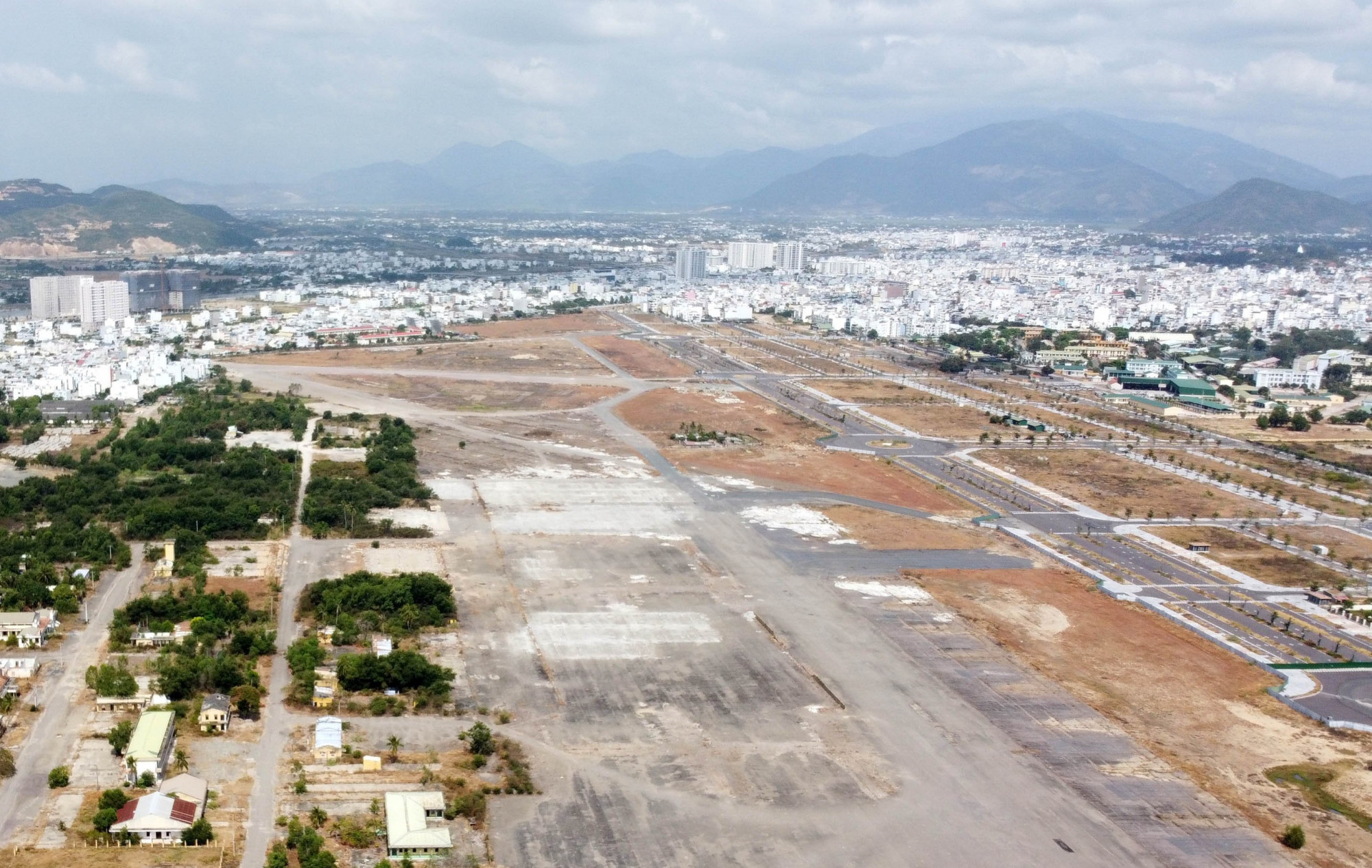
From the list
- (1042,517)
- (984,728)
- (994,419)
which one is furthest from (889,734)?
(994,419)

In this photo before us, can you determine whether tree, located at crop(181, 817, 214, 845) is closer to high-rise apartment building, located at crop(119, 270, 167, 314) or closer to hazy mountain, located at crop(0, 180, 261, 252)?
high-rise apartment building, located at crop(119, 270, 167, 314)

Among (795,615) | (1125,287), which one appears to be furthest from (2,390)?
(1125,287)

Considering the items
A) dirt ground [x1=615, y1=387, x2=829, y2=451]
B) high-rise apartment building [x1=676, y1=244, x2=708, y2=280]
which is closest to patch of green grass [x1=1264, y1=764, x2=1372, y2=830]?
dirt ground [x1=615, y1=387, x2=829, y2=451]

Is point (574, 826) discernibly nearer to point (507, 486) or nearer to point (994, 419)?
point (507, 486)

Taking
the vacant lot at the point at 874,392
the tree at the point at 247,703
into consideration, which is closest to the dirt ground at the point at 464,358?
the vacant lot at the point at 874,392

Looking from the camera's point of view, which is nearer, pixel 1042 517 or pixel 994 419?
pixel 1042 517

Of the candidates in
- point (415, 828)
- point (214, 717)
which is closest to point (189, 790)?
point (214, 717)

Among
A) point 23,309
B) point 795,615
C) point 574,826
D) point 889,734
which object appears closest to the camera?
point 574,826

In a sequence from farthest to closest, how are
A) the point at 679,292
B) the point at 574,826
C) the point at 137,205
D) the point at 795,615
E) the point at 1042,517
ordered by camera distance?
the point at 137,205 < the point at 679,292 < the point at 1042,517 < the point at 795,615 < the point at 574,826

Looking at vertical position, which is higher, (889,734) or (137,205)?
(137,205)

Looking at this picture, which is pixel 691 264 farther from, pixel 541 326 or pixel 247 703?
pixel 247 703
